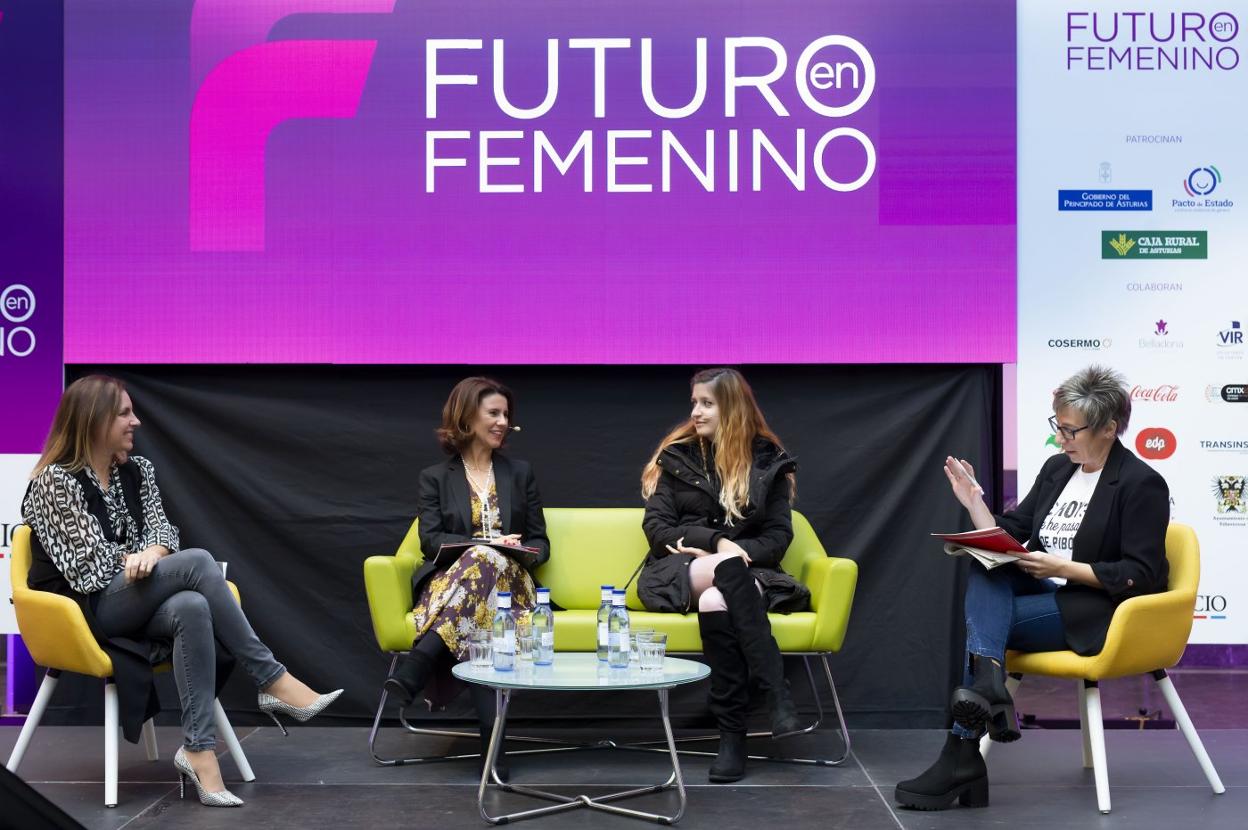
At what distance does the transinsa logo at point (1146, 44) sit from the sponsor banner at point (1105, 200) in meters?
0.47

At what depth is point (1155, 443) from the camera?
4965 millimetres

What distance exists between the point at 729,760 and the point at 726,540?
0.73 meters

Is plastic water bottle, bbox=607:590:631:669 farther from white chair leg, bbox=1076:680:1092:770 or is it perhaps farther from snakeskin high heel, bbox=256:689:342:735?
white chair leg, bbox=1076:680:1092:770

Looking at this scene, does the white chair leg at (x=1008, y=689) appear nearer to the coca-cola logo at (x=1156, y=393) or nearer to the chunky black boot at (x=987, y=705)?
the chunky black boot at (x=987, y=705)

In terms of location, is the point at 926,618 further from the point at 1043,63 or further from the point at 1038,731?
the point at 1043,63

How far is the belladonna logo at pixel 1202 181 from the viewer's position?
16.4ft

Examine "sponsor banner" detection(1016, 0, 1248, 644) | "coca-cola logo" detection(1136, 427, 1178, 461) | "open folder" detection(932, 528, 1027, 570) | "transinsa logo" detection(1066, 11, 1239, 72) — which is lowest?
"open folder" detection(932, 528, 1027, 570)

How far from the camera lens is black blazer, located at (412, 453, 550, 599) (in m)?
4.56

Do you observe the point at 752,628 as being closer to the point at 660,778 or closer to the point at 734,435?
the point at 660,778

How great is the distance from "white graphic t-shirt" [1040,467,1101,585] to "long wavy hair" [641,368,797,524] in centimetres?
89

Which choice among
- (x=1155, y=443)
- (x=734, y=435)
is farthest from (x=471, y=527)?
(x=1155, y=443)

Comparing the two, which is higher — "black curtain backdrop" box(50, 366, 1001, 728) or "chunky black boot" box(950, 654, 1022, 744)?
"black curtain backdrop" box(50, 366, 1001, 728)

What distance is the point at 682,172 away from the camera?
5.04 m

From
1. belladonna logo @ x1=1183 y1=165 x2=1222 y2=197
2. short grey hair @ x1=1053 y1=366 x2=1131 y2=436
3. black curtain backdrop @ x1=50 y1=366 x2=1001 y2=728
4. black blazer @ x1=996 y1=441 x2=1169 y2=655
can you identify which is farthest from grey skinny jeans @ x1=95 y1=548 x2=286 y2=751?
belladonna logo @ x1=1183 y1=165 x2=1222 y2=197
